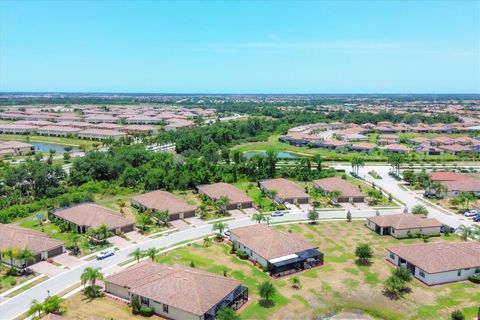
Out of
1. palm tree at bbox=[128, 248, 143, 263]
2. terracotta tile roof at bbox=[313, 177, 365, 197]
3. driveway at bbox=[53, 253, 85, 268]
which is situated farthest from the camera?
terracotta tile roof at bbox=[313, 177, 365, 197]

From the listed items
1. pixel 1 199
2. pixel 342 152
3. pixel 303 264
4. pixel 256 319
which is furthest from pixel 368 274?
pixel 342 152

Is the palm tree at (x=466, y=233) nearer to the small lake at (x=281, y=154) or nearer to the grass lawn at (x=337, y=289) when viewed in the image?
the grass lawn at (x=337, y=289)

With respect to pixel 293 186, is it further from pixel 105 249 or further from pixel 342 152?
pixel 342 152

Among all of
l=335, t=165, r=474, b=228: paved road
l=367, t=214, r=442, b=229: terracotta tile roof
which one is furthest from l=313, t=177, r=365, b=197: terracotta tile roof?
l=367, t=214, r=442, b=229: terracotta tile roof

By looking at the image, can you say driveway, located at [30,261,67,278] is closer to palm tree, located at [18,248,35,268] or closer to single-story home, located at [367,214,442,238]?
palm tree, located at [18,248,35,268]

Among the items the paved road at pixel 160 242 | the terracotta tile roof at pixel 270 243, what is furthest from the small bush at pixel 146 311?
the terracotta tile roof at pixel 270 243
